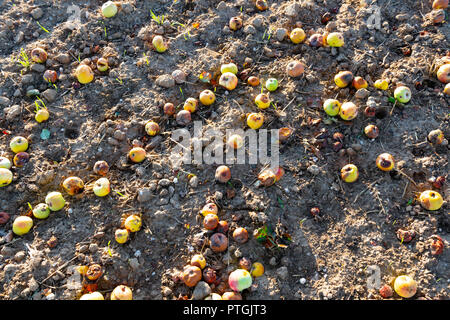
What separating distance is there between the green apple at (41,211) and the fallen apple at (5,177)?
1.43ft

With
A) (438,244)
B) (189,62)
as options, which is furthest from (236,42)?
(438,244)

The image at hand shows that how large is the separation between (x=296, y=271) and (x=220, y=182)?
1.02 m

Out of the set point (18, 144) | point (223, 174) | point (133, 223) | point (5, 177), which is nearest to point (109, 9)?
point (18, 144)

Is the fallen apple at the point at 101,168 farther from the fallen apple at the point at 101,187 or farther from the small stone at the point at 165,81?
the small stone at the point at 165,81

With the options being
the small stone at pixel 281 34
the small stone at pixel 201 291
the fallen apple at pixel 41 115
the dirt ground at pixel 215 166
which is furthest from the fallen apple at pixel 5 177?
the small stone at pixel 281 34

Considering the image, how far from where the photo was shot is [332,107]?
146 inches

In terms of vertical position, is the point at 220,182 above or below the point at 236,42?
below

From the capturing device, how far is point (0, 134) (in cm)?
387

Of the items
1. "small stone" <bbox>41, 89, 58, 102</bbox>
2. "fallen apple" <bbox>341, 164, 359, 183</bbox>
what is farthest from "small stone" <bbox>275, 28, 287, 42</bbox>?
"small stone" <bbox>41, 89, 58, 102</bbox>

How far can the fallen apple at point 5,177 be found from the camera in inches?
139

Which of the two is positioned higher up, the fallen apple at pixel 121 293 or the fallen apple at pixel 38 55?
the fallen apple at pixel 38 55

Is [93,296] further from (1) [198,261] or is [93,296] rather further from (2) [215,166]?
(2) [215,166]

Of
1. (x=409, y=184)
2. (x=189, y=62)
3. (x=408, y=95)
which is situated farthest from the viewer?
(x=189, y=62)
